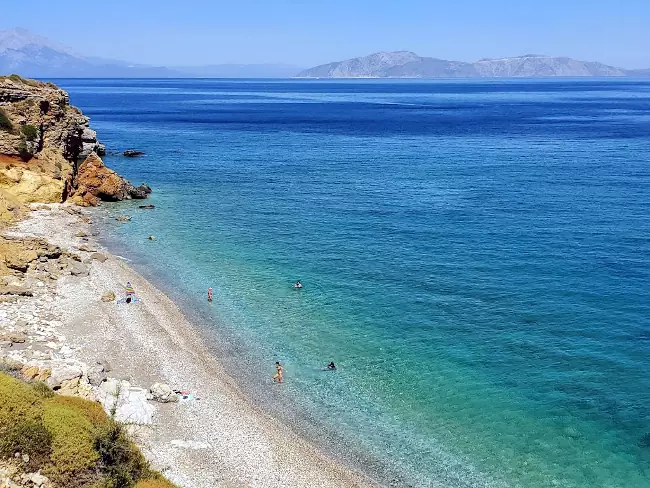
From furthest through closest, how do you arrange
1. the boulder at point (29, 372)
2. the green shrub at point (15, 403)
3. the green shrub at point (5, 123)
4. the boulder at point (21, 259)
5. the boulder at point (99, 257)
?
the green shrub at point (5, 123) → the boulder at point (99, 257) → the boulder at point (21, 259) → the boulder at point (29, 372) → the green shrub at point (15, 403)

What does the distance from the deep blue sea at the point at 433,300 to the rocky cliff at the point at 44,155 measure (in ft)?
15.4

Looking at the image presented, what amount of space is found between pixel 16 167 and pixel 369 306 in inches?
1701

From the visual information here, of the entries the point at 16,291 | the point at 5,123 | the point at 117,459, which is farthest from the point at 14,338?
the point at 5,123

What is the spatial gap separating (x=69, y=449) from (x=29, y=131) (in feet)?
180

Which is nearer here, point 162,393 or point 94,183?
point 162,393

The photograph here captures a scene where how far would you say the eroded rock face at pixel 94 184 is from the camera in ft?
227

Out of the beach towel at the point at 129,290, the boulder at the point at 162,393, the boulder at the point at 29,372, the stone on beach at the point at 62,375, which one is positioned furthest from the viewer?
the beach towel at the point at 129,290

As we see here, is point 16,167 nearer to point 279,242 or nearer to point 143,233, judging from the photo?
point 143,233

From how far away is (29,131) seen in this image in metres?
65.3

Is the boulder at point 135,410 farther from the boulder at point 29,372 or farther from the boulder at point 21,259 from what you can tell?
the boulder at point 21,259

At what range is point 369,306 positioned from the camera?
4306 centimetres

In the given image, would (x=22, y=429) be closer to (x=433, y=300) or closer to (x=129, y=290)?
(x=129, y=290)

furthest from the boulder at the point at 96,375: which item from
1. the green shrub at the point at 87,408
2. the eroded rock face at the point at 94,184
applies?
the eroded rock face at the point at 94,184

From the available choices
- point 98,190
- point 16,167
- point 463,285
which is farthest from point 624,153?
point 16,167
